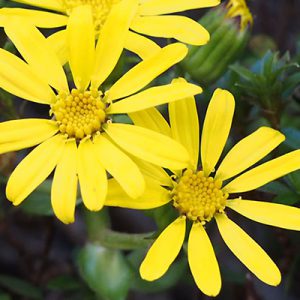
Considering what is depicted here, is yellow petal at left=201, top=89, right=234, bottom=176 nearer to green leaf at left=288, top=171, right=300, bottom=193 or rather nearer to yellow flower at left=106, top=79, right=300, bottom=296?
yellow flower at left=106, top=79, right=300, bottom=296

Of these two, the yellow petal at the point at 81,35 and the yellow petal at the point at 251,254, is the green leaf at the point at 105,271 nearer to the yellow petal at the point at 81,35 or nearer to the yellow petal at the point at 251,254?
the yellow petal at the point at 251,254

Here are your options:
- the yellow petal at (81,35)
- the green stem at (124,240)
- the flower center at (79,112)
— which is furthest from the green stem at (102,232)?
the yellow petal at (81,35)

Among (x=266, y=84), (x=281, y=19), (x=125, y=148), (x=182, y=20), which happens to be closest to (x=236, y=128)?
(x=266, y=84)

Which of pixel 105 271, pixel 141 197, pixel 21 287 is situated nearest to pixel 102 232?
pixel 105 271

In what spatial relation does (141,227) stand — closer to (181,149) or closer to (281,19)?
(281,19)

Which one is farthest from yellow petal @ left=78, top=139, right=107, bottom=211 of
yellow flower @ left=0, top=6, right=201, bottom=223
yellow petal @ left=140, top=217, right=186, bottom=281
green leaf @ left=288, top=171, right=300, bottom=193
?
green leaf @ left=288, top=171, right=300, bottom=193

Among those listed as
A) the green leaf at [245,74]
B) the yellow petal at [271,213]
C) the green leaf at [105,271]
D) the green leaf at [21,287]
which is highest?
the green leaf at [245,74]
